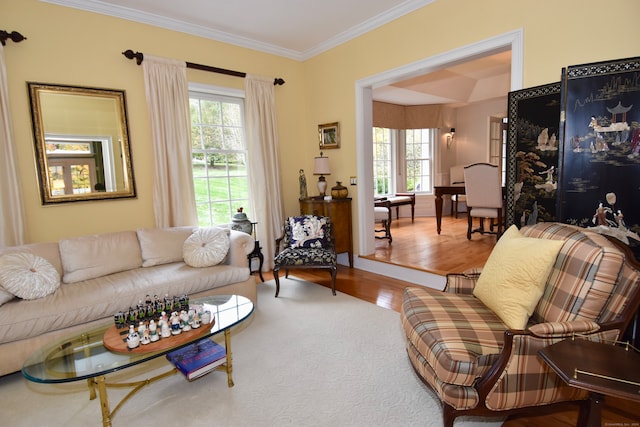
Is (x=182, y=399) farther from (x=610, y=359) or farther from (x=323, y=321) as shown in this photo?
(x=610, y=359)

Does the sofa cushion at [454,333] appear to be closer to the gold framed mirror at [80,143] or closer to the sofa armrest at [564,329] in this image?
the sofa armrest at [564,329]

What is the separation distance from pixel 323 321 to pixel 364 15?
330 cm

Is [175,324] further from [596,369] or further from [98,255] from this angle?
[596,369]

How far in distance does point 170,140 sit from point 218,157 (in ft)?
2.32

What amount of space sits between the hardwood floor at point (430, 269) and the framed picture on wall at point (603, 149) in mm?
1071

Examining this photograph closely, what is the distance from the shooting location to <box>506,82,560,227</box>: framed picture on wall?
2580 mm

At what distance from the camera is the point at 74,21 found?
127 inches

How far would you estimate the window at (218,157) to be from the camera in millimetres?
4184

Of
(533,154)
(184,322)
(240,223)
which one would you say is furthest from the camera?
(240,223)

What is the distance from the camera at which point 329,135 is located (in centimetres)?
473

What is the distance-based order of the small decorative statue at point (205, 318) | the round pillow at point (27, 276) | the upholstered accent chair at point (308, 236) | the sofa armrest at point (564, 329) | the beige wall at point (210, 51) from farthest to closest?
the upholstered accent chair at point (308, 236), the beige wall at point (210, 51), the round pillow at point (27, 276), the small decorative statue at point (205, 318), the sofa armrest at point (564, 329)

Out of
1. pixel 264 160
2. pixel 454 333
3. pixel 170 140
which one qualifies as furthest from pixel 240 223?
pixel 454 333

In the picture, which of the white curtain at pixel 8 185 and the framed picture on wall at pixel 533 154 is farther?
the white curtain at pixel 8 185

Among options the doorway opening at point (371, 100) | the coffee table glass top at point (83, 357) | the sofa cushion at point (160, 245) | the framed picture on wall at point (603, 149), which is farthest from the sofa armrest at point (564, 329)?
the sofa cushion at point (160, 245)
